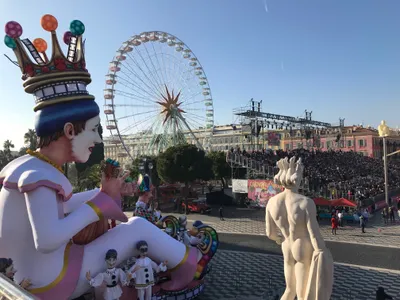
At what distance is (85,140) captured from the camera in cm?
503

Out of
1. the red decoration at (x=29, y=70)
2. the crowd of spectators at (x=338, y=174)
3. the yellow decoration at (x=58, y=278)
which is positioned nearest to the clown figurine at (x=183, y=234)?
the yellow decoration at (x=58, y=278)

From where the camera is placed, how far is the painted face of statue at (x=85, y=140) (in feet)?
16.3

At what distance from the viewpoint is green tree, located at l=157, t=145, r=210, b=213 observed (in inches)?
1131

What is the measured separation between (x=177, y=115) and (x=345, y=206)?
16.1 meters

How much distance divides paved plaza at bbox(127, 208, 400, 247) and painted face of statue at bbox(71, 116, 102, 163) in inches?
568

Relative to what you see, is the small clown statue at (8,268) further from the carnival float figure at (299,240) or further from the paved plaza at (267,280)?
the paved plaza at (267,280)

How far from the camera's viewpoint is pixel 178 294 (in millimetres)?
8320

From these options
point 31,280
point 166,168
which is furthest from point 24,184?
Result: point 166,168

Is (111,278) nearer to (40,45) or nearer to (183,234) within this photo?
(40,45)

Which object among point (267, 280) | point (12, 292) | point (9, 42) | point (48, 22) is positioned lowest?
point (267, 280)

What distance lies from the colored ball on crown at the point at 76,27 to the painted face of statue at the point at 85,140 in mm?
1261

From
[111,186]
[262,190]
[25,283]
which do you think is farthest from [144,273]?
[262,190]

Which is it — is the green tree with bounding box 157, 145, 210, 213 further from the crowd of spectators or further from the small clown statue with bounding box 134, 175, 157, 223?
the small clown statue with bounding box 134, 175, 157, 223

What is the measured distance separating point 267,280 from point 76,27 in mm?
9187
